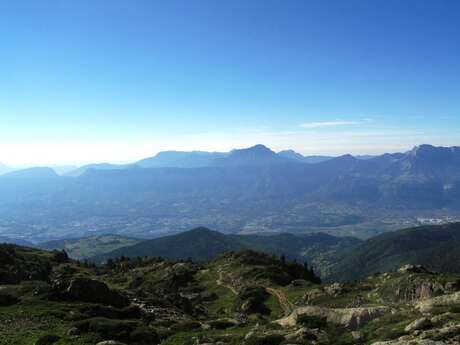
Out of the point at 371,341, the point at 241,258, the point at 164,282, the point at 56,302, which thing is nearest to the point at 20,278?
the point at 56,302

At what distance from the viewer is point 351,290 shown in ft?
286

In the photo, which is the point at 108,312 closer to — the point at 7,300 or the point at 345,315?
the point at 7,300

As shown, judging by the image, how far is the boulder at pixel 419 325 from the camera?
3275 centimetres

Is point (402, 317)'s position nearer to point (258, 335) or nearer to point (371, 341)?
point (371, 341)

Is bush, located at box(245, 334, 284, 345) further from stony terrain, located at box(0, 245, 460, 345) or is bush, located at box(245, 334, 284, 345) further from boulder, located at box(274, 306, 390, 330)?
boulder, located at box(274, 306, 390, 330)

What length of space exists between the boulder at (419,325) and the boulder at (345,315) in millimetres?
5551

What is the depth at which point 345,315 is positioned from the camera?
39.8 m

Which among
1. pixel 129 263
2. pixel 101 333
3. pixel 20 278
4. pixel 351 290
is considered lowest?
pixel 129 263

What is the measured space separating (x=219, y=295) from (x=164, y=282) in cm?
2934

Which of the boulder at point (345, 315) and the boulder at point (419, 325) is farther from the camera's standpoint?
the boulder at point (345, 315)

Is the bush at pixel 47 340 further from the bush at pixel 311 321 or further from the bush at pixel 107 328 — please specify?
the bush at pixel 311 321

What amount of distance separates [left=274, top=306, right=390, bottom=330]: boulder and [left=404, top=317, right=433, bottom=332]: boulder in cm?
555

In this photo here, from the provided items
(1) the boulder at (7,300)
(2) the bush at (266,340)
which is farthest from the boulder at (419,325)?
(1) the boulder at (7,300)

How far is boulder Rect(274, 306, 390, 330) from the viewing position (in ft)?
126
